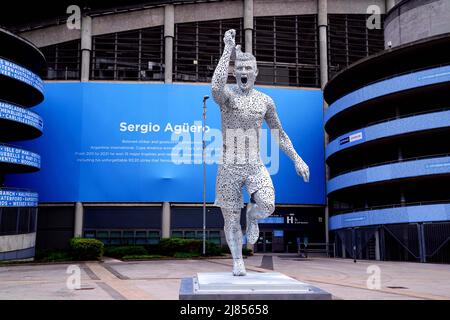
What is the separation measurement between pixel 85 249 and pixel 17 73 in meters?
11.1

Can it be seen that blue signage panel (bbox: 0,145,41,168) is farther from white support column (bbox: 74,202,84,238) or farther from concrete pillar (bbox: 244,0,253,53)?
concrete pillar (bbox: 244,0,253,53)

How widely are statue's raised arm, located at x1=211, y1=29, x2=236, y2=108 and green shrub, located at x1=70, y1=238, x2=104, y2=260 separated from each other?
2253cm

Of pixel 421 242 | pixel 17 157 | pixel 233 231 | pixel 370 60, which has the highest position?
pixel 370 60

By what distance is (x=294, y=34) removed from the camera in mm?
43219

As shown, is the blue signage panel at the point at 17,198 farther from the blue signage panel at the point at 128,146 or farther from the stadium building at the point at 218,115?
the blue signage panel at the point at 128,146

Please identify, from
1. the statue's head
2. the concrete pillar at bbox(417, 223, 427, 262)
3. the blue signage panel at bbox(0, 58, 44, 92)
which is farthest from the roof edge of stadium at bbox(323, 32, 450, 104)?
the statue's head

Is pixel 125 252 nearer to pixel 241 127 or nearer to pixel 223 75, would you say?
pixel 241 127

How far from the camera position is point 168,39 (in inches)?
1614

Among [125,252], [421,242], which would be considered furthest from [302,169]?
[125,252]

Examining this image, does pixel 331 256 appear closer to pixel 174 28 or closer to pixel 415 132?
pixel 415 132

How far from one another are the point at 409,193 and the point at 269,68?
15810 millimetres

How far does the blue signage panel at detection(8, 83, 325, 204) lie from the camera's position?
37.7m

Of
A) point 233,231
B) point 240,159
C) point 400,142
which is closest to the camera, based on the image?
point 240,159
